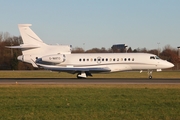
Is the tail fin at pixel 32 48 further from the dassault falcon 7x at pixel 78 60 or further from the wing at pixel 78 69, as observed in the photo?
the wing at pixel 78 69

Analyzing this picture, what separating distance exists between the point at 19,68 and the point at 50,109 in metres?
78.3

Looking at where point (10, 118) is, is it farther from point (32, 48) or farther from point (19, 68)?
point (19, 68)

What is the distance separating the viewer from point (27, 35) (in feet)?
137

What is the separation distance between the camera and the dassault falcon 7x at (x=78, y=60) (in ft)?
132

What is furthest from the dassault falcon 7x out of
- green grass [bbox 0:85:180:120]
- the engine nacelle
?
green grass [bbox 0:85:180:120]

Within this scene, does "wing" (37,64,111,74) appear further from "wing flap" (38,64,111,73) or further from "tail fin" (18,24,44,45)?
"tail fin" (18,24,44,45)

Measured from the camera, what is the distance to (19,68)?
90500 mm

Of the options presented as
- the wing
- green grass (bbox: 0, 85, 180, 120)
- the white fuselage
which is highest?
the white fuselage

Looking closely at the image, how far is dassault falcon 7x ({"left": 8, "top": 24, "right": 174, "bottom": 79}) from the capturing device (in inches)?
1582

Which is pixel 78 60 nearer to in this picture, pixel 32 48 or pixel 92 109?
pixel 32 48

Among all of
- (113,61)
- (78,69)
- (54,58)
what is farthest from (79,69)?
(113,61)

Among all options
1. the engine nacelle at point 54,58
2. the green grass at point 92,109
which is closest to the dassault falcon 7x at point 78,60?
the engine nacelle at point 54,58

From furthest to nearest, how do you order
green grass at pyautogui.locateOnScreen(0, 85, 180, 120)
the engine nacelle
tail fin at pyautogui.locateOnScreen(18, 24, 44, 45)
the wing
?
1. tail fin at pyautogui.locateOnScreen(18, 24, 44, 45)
2. the engine nacelle
3. the wing
4. green grass at pyautogui.locateOnScreen(0, 85, 180, 120)

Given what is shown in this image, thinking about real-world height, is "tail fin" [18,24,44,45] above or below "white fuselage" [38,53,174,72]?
above
